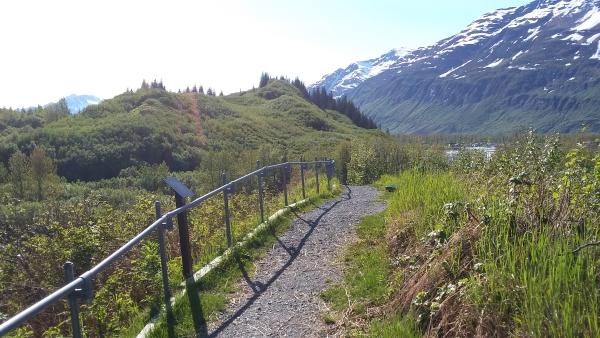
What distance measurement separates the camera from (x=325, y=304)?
227 inches

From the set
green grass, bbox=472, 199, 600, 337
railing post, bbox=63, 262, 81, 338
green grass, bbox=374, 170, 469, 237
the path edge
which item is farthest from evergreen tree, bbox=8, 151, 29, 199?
green grass, bbox=472, 199, 600, 337

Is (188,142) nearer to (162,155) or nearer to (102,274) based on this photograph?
(162,155)

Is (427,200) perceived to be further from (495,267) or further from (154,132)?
(154,132)

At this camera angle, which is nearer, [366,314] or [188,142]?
[366,314]

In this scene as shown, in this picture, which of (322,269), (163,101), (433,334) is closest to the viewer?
(433,334)

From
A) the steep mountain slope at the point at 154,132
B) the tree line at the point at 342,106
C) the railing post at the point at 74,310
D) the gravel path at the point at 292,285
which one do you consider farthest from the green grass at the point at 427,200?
the tree line at the point at 342,106

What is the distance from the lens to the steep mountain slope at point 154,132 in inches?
3477

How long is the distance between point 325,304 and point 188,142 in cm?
9518

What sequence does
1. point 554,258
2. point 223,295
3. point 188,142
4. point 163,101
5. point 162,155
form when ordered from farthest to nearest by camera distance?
1. point 163,101
2. point 188,142
3. point 162,155
4. point 223,295
5. point 554,258

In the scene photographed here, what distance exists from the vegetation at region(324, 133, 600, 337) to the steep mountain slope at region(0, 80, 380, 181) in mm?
61081

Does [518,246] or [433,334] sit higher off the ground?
[518,246]

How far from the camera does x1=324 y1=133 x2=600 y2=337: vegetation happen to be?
3.49 m

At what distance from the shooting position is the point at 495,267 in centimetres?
400

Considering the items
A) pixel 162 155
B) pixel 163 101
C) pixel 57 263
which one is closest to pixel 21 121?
pixel 163 101
